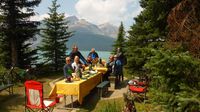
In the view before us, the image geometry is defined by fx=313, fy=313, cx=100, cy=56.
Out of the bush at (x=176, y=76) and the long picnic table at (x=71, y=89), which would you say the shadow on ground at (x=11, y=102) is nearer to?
the long picnic table at (x=71, y=89)

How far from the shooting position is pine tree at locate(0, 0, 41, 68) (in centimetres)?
2233

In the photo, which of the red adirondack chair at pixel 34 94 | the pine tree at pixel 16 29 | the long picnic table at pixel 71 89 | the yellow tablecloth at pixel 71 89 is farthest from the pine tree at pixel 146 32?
the pine tree at pixel 16 29

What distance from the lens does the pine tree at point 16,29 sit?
22.3m

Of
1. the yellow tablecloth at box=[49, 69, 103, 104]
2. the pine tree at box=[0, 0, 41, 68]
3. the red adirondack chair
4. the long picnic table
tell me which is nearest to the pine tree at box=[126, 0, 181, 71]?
the long picnic table

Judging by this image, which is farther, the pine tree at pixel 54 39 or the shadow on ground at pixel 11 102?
the pine tree at pixel 54 39

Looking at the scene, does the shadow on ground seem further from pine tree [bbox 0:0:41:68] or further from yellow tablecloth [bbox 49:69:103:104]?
pine tree [bbox 0:0:41:68]

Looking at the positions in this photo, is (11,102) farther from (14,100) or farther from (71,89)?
(71,89)

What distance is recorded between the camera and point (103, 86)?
13.8m

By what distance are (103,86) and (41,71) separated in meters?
10.8

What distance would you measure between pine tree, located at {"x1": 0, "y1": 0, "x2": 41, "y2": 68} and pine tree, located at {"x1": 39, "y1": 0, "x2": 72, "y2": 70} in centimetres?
368

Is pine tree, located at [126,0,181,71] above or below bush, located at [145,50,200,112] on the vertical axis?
above

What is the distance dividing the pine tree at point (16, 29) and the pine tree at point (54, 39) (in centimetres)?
368

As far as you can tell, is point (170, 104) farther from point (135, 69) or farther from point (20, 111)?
point (135, 69)

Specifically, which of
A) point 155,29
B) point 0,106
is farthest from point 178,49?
point 155,29
